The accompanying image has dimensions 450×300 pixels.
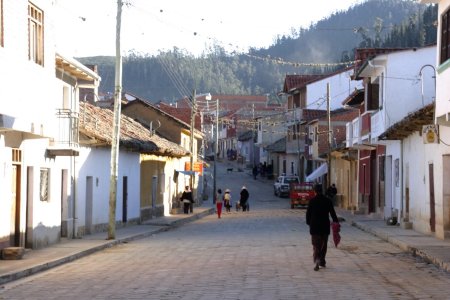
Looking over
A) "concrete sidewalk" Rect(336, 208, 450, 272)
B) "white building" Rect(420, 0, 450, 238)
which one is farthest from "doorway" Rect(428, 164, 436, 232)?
"concrete sidewalk" Rect(336, 208, 450, 272)

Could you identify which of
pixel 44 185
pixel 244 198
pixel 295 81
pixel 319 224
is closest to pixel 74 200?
pixel 44 185

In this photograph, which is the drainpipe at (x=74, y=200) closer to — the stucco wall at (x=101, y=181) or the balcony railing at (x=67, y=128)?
the stucco wall at (x=101, y=181)

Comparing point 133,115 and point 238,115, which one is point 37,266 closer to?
point 133,115

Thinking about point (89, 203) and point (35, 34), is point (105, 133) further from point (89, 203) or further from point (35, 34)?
point (35, 34)

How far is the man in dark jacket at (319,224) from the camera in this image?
755 inches

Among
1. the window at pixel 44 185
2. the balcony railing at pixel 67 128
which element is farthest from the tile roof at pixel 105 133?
the window at pixel 44 185

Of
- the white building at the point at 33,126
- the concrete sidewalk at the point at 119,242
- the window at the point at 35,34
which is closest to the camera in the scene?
the concrete sidewalk at the point at 119,242

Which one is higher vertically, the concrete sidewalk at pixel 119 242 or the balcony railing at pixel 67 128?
the balcony railing at pixel 67 128

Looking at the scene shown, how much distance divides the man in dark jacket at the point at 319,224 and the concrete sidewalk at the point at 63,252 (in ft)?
18.8

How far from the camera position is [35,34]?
23.1 meters

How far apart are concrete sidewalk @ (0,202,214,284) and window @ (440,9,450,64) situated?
33.6 feet

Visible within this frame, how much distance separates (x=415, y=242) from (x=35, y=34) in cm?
1185

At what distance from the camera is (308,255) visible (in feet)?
75.4

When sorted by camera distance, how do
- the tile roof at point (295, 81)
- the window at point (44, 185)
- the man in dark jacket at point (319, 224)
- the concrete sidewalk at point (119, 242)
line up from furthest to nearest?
the tile roof at point (295, 81) < the window at point (44, 185) < the concrete sidewalk at point (119, 242) < the man in dark jacket at point (319, 224)
